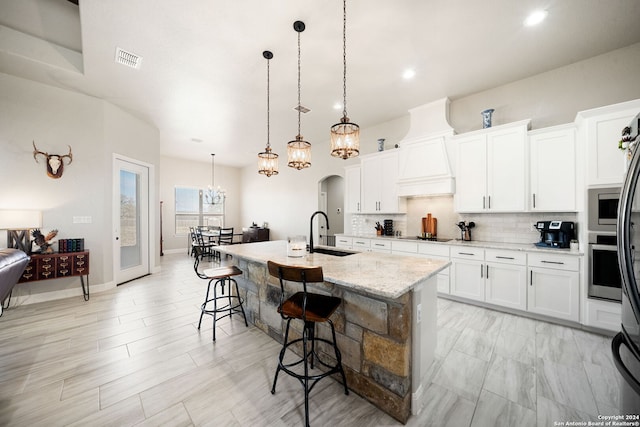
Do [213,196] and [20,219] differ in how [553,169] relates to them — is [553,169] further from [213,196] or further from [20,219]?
[213,196]

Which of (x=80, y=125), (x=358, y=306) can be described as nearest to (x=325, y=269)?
(x=358, y=306)

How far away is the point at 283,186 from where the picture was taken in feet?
24.6

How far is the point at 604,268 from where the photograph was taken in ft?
7.95

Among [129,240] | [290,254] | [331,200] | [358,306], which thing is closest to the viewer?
[358,306]

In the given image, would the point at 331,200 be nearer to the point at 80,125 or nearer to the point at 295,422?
the point at 80,125

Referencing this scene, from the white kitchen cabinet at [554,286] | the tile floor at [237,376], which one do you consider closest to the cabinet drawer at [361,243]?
the tile floor at [237,376]

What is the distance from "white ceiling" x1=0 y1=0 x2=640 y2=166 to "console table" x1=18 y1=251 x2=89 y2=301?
255 cm

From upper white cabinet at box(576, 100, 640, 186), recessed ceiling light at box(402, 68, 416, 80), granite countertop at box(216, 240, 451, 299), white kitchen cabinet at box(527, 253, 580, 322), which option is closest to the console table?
granite countertop at box(216, 240, 451, 299)

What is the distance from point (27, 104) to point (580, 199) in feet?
24.3

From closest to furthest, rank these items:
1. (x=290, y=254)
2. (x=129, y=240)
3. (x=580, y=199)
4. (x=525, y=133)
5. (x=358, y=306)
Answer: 1. (x=358, y=306)
2. (x=290, y=254)
3. (x=580, y=199)
4. (x=525, y=133)
5. (x=129, y=240)

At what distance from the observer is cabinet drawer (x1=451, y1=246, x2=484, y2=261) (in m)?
3.24

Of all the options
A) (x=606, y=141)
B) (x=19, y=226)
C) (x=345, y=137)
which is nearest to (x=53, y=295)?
(x=19, y=226)

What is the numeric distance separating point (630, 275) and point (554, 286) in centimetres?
240

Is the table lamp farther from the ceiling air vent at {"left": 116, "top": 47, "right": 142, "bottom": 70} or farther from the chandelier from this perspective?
the chandelier
